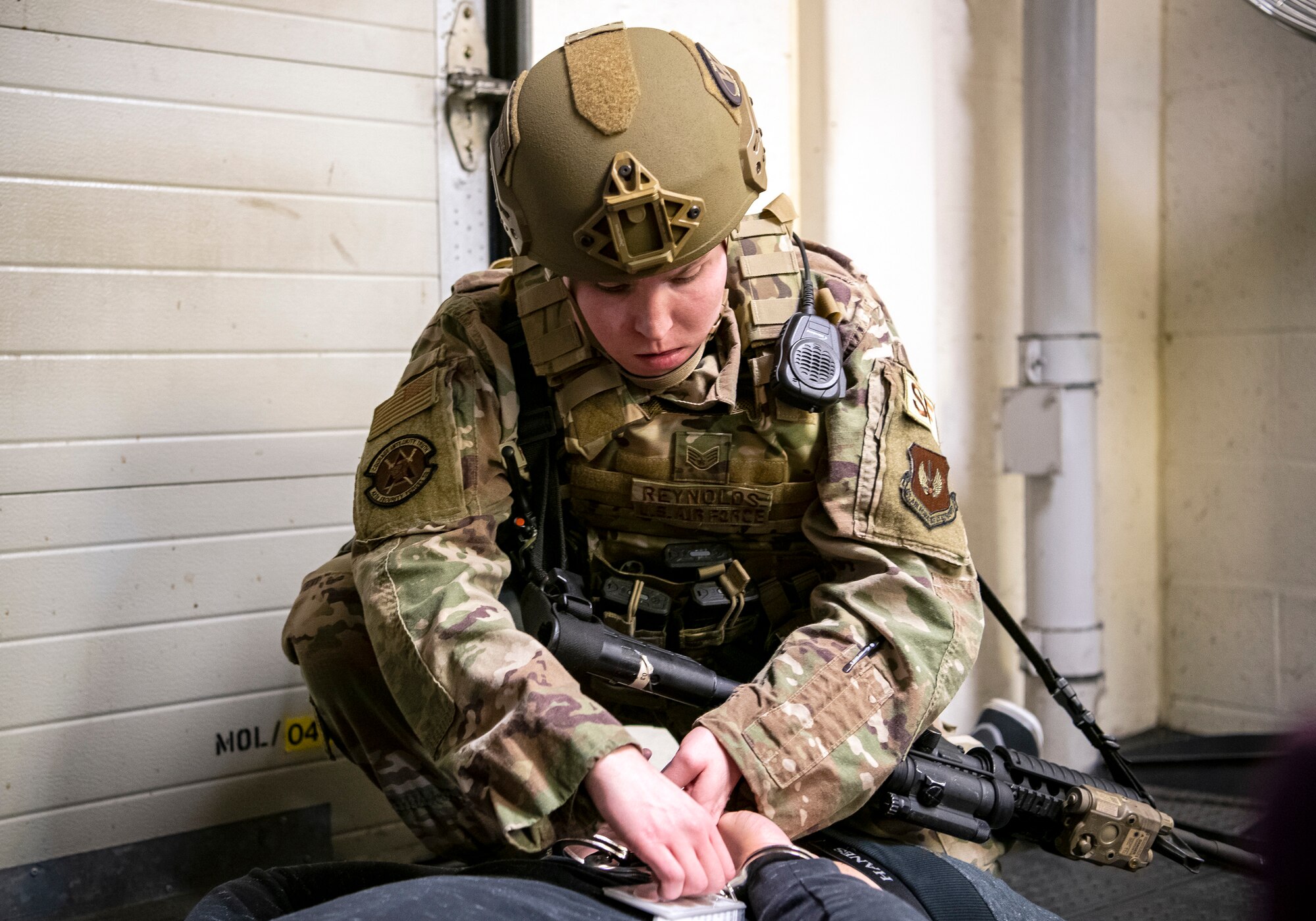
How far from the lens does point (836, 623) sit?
1.61 metres

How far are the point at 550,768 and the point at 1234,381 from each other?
2580mm

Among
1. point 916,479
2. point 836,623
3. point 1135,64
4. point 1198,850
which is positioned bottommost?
point 1198,850

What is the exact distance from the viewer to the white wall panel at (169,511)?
2191mm

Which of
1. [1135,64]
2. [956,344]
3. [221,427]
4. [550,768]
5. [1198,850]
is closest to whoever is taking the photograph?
[550,768]

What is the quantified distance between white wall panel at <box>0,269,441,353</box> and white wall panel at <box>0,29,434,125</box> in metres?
0.34

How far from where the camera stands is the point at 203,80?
2293mm

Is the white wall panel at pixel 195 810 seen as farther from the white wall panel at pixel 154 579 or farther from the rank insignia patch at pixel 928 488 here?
the rank insignia patch at pixel 928 488

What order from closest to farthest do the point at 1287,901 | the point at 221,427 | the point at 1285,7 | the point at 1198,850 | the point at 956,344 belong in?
the point at 1287,901
the point at 1198,850
the point at 1285,7
the point at 221,427
the point at 956,344

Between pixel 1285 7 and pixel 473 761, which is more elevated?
pixel 1285 7

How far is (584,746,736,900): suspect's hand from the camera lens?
4.20 feet

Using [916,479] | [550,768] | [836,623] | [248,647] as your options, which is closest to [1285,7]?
[916,479]

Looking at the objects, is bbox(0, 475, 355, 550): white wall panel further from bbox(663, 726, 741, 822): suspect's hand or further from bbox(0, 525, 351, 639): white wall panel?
bbox(663, 726, 741, 822): suspect's hand

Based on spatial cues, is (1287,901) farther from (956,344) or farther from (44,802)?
(956,344)

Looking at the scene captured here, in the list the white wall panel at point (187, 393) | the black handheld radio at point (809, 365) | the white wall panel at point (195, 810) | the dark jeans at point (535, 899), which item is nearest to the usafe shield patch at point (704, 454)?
the black handheld radio at point (809, 365)
